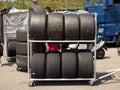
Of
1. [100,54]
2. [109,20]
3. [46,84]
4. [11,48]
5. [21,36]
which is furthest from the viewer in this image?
[109,20]

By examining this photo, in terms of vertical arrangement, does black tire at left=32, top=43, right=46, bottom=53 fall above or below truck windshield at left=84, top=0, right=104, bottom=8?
below

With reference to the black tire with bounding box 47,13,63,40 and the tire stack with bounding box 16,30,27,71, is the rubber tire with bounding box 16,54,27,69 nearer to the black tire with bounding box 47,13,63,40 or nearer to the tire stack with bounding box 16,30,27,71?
the tire stack with bounding box 16,30,27,71

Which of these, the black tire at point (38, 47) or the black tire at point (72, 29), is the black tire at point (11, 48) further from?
the black tire at point (72, 29)

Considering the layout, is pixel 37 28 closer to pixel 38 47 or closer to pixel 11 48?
pixel 38 47

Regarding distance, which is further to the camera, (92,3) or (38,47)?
(92,3)

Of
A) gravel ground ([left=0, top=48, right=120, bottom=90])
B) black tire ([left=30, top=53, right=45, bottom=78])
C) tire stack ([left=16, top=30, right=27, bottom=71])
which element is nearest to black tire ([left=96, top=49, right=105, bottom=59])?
gravel ground ([left=0, top=48, right=120, bottom=90])

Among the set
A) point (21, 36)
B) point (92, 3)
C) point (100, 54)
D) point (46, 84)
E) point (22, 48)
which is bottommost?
point (46, 84)

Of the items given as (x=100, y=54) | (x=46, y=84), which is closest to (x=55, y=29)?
(x=46, y=84)

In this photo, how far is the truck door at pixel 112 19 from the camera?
16752 millimetres

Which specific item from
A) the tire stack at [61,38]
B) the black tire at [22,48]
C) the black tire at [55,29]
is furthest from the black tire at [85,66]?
the black tire at [22,48]

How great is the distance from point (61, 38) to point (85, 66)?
86 centimetres

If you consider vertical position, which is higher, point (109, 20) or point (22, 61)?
point (109, 20)

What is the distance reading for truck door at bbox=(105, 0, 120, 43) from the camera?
16.8m

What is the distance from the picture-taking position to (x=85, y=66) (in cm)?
854
